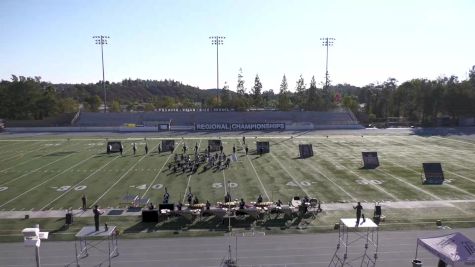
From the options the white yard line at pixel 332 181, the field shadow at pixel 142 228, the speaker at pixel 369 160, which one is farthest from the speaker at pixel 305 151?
the field shadow at pixel 142 228

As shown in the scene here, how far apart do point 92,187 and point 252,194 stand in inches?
415

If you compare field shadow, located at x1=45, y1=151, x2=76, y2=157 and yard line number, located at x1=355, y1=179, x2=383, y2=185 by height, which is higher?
field shadow, located at x1=45, y1=151, x2=76, y2=157

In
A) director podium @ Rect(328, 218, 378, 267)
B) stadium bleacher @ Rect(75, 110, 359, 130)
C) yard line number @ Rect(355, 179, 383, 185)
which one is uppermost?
stadium bleacher @ Rect(75, 110, 359, 130)

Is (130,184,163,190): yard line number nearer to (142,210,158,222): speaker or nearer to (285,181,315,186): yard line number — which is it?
(142,210,158,222): speaker

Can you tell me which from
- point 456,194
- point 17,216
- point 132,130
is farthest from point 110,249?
point 132,130

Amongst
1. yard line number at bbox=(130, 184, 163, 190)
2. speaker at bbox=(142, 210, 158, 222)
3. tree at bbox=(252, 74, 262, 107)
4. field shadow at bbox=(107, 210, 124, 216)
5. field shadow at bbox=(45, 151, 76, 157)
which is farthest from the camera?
tree at bbox=(252, 74, 262, 107)

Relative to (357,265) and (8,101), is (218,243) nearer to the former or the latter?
(357,265)

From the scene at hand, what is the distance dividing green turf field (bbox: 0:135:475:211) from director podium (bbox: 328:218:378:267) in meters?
6.23

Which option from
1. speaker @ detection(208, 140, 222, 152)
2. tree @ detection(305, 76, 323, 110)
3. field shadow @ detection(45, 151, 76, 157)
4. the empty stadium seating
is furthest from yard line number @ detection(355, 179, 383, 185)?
tree @ detection(305, 76, 323, 110)

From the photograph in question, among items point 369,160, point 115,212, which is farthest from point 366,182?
point 115,212

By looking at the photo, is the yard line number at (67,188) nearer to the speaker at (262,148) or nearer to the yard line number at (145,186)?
the yard line number at (145,186)

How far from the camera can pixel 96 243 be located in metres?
17.0

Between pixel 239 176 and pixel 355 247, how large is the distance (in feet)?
48.0

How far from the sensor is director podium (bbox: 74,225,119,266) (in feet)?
47.6
